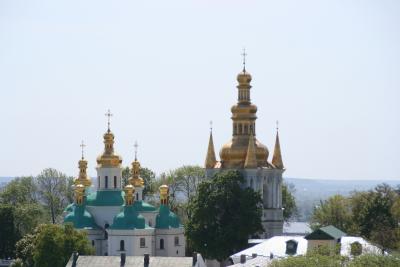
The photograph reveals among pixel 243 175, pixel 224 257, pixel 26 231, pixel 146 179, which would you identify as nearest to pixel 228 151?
pixel 243 175

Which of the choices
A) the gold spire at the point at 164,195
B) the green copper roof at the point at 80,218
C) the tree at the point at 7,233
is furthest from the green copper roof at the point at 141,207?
the tree at the point at 7,233

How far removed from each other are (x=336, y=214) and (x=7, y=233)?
25.2 meters

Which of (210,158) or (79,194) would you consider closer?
(79,194)

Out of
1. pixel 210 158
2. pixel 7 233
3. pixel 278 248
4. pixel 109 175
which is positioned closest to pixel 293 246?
pixel 278 248

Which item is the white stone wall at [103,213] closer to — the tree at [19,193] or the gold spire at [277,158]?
the gold spire at [277,158]

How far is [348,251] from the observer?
81.3 m

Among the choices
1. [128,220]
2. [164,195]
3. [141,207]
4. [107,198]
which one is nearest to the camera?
[128,220]

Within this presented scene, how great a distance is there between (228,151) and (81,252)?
51.7ft

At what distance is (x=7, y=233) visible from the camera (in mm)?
117188

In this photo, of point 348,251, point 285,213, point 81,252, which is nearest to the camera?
point 348,251

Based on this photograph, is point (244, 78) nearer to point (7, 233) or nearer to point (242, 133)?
point (242, 133)

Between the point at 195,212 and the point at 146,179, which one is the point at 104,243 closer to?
the point at 195,212

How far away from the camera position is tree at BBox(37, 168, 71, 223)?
5463 inches

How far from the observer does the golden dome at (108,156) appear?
11038cm
